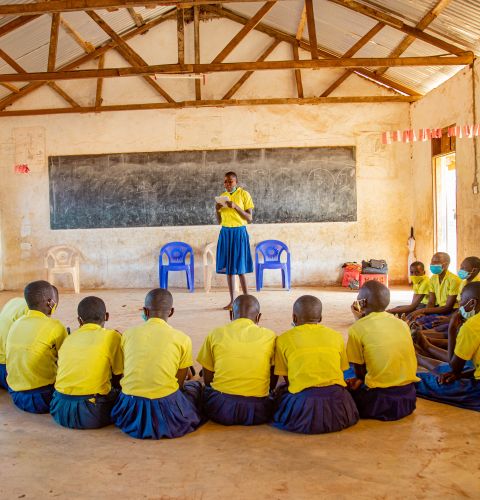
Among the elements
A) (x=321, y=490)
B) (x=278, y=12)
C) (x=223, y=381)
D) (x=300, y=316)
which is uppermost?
(x=278, y=12)

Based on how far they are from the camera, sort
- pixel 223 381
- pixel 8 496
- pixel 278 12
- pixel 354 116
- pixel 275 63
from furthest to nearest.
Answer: pixel 354 116
pixel 278 12
pixel 275 63
pixel 223 381
pixel 8 496

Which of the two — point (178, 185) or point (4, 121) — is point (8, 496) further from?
point (4, 121)

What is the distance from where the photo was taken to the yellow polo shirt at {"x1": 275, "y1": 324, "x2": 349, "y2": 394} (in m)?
2.47

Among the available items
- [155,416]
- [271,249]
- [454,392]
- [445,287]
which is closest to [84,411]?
[155,416]

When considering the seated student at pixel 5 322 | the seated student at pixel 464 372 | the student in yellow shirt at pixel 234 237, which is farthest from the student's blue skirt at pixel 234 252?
the seated student at pixel 464 372

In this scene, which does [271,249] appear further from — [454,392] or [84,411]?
[84,411]

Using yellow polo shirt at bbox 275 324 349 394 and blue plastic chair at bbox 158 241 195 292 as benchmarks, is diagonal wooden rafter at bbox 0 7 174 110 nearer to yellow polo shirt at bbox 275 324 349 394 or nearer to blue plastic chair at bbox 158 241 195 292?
blue plastic chair at bbox 158 241 195 292

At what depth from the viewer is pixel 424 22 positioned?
5.90m

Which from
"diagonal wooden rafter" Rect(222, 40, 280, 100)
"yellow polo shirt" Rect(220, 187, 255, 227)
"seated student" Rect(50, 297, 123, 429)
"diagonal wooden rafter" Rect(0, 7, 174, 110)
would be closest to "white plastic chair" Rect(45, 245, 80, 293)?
"diagonal wooden rafter" Rect(0, 7, 174, 110)

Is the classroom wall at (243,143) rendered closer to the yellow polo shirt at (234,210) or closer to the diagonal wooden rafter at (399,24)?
the diagonal wooden rafter at (399,24)

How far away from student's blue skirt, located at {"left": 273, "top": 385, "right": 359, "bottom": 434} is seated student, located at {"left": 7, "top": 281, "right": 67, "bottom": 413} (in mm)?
1245

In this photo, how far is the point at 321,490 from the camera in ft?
6.22

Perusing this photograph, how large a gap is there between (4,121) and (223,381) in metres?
7.55

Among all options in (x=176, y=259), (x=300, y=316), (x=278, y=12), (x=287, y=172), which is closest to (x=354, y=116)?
(x=287, y=172)
